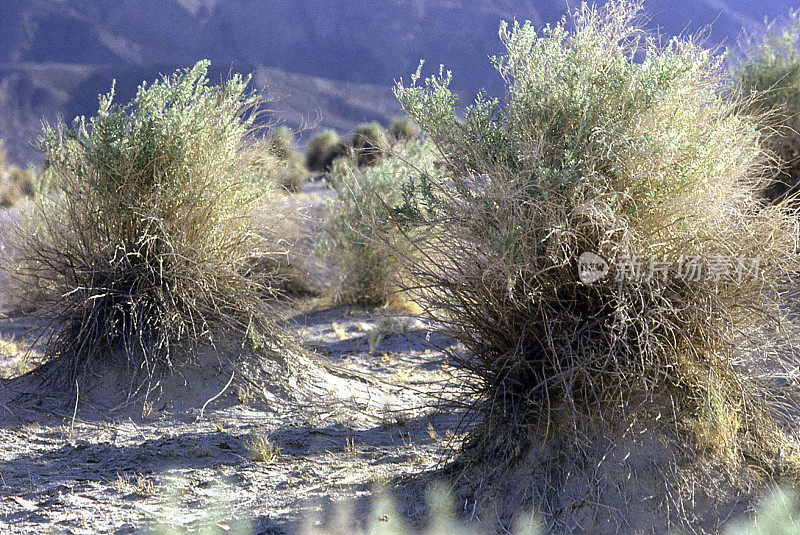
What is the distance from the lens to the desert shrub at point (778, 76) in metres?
8.60

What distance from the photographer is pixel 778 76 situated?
29.7 ft

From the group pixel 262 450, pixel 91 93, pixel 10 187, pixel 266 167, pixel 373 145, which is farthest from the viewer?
pixel 91 93

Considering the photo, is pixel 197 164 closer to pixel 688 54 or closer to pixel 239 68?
pixel 688 54

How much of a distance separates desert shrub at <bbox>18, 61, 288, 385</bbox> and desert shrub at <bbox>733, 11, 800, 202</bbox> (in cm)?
630

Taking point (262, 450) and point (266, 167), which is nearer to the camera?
point (262, 450)

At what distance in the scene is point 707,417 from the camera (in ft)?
12.0

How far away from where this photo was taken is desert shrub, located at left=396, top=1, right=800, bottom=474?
3586mm

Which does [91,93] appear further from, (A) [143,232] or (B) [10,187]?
(A) [143,232]

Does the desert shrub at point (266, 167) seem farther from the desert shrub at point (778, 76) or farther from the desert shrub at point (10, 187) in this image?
the desert shrub at point (10, 187)

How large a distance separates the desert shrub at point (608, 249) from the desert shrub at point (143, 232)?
8.79 ft

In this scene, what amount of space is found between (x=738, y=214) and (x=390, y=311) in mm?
7281

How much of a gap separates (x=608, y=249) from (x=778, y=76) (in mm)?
6969

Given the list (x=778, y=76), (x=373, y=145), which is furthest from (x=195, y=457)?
(x=778, y=76)

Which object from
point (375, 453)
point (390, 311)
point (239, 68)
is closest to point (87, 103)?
point (239, 68)
